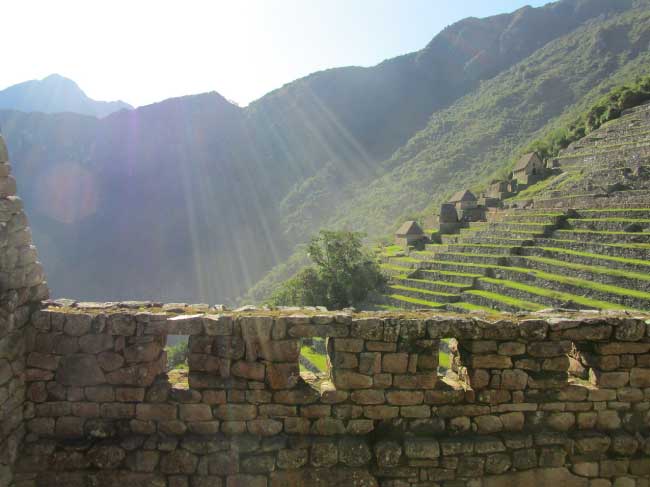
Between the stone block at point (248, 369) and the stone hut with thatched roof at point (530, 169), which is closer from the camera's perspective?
the stone block at point (248, 369)

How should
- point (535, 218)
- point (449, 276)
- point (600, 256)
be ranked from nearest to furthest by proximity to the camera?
point (600, 256)
point (449, 276)
point (535, 218)

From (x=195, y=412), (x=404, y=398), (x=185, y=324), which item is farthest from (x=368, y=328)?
(x=195, y=412)

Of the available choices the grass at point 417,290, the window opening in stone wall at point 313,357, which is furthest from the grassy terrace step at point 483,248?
the window opening in stone wall at point 313,357

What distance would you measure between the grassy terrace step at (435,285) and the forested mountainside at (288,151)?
142 ft

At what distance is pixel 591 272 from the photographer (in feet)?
57.7

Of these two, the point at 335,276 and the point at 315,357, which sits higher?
the point at 335,276

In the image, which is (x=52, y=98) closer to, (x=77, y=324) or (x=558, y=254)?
(x=558, y=254)

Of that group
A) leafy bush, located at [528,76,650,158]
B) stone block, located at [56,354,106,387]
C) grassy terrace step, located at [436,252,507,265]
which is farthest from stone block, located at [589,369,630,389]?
leafy bush, located at [528,76,650,158]

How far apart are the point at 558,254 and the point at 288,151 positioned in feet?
386

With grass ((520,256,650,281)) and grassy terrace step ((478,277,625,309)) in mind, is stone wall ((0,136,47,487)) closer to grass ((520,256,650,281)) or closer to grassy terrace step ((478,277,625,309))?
Result: grassy terrace step ((478,277,625,309))

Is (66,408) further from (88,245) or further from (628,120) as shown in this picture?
(88,245)

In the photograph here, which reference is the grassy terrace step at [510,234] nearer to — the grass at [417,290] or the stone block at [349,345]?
the grass at [417,290]

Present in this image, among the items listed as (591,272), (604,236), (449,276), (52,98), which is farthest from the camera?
(52,98)

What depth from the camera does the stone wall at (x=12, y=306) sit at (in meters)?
4.07
